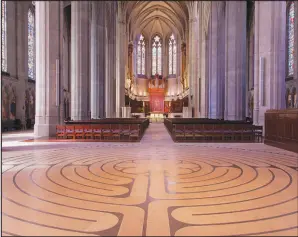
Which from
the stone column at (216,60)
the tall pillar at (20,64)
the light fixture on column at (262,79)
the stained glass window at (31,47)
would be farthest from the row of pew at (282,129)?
the stained glass window at (31,47)

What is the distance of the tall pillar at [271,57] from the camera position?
42.6ft

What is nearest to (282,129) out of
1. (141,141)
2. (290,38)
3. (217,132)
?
(217,132)

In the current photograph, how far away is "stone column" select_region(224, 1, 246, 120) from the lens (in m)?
18.9

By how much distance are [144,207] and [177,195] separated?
0.73 metres

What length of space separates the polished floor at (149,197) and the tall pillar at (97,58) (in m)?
16.2

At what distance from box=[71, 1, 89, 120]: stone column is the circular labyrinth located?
36.5ft

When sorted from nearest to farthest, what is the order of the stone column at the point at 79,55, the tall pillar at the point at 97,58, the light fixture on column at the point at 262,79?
the light fixture on column at the point at 262,79 → the stone column at the point at 79,55 → the tall pillar at the point at 97,58

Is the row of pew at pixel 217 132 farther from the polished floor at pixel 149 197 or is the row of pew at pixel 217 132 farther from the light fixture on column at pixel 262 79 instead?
the polished floor at pixel 149 197

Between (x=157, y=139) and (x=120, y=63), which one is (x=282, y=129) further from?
(x=120, y=63)

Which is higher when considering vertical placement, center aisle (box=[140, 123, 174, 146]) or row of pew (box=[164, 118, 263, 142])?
row of pew (box=[164, 118, 263, 142])

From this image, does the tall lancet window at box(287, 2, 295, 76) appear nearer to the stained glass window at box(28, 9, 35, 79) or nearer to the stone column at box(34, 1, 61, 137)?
the stone column at box(34, 1, 61, 137)

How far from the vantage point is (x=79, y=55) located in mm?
17672

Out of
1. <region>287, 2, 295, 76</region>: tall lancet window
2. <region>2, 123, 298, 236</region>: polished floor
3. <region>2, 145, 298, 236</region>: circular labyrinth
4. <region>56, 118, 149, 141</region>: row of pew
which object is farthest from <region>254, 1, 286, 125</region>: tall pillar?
<region>287, 2, 295, 76</region>: tall lancet window

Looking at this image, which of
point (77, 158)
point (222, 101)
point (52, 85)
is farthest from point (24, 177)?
point (222, 101)
